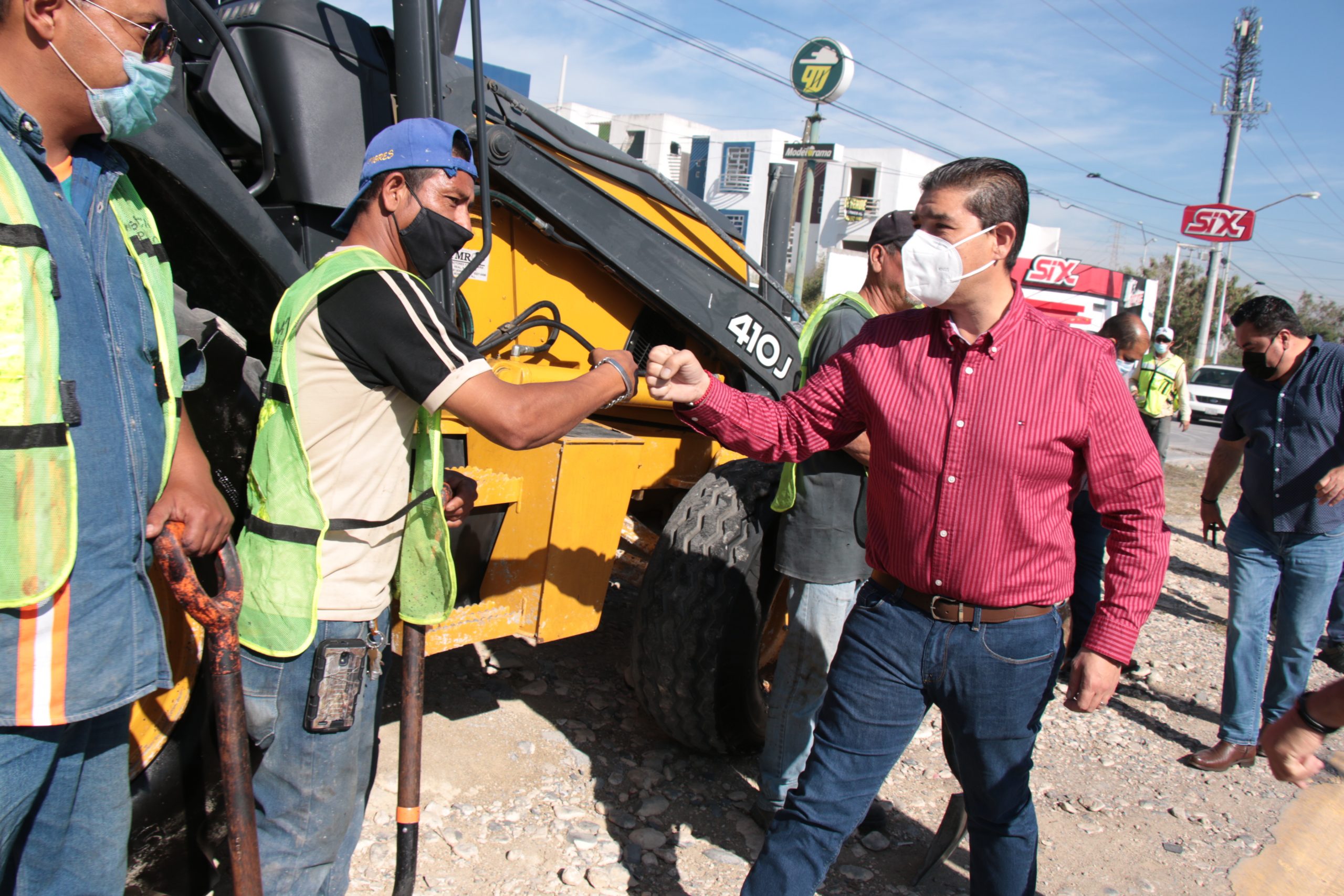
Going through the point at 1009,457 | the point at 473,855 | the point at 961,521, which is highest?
the point at 1009,457

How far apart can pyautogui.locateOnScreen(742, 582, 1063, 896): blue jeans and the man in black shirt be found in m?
0.71

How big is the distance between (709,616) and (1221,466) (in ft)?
9.95

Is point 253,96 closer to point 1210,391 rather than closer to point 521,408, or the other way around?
point 521,408

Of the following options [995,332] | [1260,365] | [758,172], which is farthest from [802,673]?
[758,172]

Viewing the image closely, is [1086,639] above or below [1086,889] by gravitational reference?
above

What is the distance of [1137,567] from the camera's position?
2.08 metres

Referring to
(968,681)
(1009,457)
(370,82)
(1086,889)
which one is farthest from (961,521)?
(370,82)

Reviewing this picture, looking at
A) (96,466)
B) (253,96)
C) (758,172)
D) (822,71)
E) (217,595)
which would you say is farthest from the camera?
(758,172)

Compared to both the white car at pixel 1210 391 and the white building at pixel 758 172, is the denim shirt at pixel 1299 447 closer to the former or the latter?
the white car at pixel 1210 391

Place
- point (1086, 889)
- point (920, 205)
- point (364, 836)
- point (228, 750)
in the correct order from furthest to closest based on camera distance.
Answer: point (1086, 889), point (364, 836), point (920, 205), point (228, 750)

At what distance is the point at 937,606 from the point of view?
6.95 ft

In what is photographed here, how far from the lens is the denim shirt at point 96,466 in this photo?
1372 mm

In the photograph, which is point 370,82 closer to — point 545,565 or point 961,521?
point 545,565

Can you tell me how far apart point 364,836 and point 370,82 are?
7.31ft
